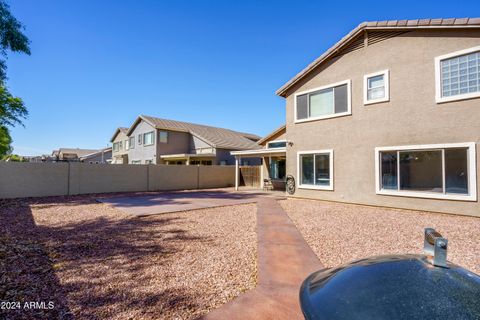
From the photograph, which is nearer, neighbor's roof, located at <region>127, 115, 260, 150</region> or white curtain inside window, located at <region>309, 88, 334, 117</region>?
white curtain inside window, located at <region>309, 88, 334, 117</region>

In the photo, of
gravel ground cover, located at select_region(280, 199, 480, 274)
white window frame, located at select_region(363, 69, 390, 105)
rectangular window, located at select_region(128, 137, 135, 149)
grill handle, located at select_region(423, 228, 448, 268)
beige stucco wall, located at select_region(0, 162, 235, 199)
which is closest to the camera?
grill handle, located at select_region(423, 228, 448, 268)

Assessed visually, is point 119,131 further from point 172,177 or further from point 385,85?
point 385,85

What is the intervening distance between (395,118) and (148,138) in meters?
24.2

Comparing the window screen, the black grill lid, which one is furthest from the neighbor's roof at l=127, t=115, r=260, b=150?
the black grill lid

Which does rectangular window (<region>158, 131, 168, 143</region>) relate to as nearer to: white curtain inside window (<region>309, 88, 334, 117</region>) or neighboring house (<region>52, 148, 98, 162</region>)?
neighboring house (<region>52, 148, 98, 162</region>)

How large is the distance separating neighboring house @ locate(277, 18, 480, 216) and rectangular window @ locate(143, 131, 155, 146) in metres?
18.5

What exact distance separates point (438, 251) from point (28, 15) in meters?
14.1

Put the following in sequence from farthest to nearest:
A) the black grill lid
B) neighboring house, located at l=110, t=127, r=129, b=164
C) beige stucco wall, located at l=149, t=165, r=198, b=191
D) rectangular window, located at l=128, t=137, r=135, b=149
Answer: neighboring house, located at l=110, t=127, r=129, b=164 < rectangular window, located at l=128, t=137, r=135, b=149 < beige stucco wall, located at l=149, t=165, r=198, b=191 < the black grill lid

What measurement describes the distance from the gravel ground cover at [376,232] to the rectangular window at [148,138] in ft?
68.0

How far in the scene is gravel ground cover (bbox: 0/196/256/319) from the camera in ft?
10.6

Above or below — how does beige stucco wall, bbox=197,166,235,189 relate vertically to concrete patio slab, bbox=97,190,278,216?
above

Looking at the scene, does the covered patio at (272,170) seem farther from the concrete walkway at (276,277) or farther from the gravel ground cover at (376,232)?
the concrete walkway at (276,277)

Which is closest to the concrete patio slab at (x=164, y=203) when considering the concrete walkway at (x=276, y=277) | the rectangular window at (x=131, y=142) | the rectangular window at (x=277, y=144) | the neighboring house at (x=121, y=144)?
the concrete walkway at (x=276, y=277)

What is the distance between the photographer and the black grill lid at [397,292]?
3.91 ft
